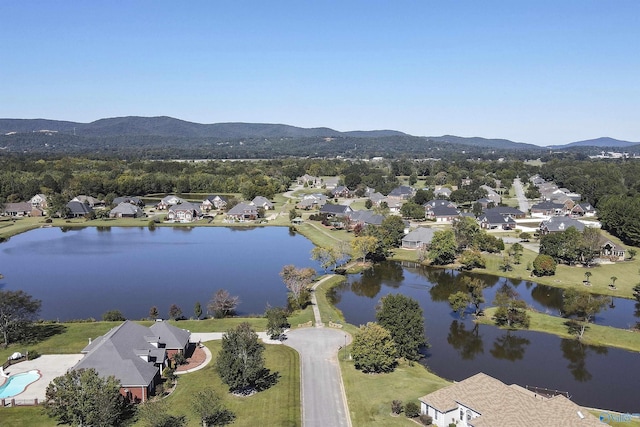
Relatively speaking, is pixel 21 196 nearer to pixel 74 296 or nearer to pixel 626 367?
pixel 74 296

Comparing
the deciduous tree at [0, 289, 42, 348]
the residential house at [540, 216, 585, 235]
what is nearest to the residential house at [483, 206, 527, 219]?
the residential house at [540, 216, 585, 235]

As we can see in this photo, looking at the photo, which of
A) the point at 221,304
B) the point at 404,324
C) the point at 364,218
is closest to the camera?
the point at 404,324

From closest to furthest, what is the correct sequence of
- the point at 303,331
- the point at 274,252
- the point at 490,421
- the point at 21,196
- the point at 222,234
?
the point at 490,421 < the point at 303,331 < the point at 274,252 < the point at 222,234 < the point at 21,196

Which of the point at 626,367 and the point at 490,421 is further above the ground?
the point at 490,421

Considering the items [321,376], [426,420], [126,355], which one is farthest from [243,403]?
[426,420]

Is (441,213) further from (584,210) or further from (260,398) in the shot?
(260,398)

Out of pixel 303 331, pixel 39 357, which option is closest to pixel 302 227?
pixel 303 331
